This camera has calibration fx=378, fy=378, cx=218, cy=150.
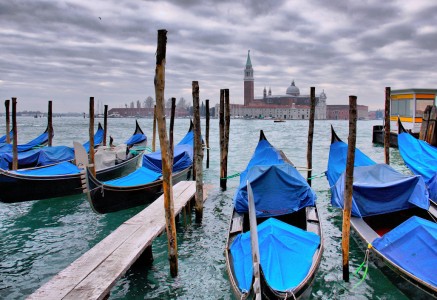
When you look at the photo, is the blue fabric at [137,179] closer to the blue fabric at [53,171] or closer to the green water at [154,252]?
the green water at [154,252]

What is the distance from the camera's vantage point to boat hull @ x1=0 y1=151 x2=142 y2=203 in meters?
7.36

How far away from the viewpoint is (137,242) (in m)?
4.45

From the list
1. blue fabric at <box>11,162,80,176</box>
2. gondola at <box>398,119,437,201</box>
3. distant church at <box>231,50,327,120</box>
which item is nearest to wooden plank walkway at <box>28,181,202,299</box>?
blue fabric at <box>11,162,80,176</box>

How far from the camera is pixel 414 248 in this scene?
3789mm

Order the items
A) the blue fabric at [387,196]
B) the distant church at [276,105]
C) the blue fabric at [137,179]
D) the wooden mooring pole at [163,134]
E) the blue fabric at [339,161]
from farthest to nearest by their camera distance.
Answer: the distant church at [276,105]
the blue fabric at [339,161]
the blue fabric at [137,179]
the blue fabric at [387,196]
the wooden mooring pole at [163,134]

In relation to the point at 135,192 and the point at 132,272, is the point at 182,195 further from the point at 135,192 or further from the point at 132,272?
the point at 132,272

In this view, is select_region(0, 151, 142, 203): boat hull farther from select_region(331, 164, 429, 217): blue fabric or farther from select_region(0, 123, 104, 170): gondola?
select_region(331, 164, 429, 217): blue fabric

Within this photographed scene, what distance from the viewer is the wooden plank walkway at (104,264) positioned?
10.6 ft

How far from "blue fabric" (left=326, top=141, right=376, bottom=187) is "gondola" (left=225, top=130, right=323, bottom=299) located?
188cm

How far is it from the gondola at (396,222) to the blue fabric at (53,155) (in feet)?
23.5

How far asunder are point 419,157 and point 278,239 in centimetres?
549

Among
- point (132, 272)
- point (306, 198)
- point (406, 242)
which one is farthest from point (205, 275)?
point (406, 242)

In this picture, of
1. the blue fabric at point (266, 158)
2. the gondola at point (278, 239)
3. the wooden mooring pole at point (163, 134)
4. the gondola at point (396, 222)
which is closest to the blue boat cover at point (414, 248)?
the gondola at point (396, 222)

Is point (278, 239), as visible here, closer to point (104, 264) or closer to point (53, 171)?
point (104, 264)
